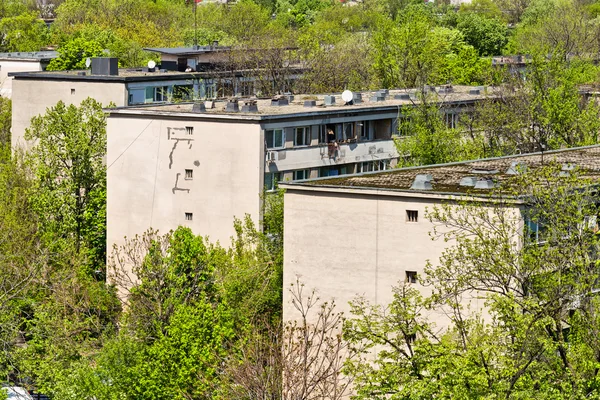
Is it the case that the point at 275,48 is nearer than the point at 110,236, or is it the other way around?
the point at 110,236

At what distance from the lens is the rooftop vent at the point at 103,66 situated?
7411 cm

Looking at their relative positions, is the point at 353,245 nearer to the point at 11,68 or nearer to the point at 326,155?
the point at 326,155

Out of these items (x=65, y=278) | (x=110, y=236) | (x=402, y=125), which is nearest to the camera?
(x=65, y=278)

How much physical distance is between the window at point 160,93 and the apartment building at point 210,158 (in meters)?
12.5

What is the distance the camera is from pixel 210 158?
55.4 m

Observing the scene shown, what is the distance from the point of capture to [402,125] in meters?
64.2

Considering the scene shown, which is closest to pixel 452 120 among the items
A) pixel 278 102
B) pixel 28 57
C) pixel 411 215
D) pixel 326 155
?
pixel 278 102

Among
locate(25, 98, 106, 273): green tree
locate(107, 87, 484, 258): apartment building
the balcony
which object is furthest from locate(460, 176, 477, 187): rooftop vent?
locate(25, 98, 106, 273): green tree

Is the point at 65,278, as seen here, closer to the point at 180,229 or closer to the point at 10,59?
the point at 180,229

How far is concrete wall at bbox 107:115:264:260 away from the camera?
54906 millimetres

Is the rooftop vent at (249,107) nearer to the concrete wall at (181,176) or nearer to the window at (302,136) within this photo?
the window at (302,136)

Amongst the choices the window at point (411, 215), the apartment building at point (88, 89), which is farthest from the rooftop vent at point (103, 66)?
the window at point (411, 215)

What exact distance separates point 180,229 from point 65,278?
18.2ft

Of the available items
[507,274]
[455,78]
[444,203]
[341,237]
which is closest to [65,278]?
[341,237]
